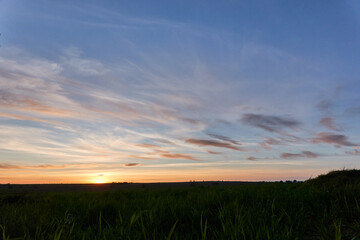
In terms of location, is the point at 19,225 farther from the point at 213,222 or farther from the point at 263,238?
the point at 263,238

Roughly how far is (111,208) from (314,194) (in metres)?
4.58

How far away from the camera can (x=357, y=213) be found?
183 inches

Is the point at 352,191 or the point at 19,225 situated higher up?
the point at 352,191

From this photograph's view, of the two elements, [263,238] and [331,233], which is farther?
[331,233]

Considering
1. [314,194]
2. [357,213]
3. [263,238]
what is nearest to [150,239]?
[263,238]

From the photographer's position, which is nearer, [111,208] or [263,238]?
[263,238]

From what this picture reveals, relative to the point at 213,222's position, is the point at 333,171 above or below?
above

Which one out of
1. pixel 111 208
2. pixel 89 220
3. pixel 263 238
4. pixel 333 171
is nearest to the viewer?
pixel 263 238

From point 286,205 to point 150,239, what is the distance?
9.69 ft

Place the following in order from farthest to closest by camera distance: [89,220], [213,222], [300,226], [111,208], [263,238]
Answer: [111,208], [89,220], [213,222], [300,226], [263,238]

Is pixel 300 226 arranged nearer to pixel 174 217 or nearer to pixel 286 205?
Answer: pixel 286 205

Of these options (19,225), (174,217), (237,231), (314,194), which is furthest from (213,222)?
(19,225)

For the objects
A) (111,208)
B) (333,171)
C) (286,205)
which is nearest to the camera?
(286,205)

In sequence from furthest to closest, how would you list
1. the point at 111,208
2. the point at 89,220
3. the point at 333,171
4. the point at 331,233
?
the point at 333,171, the point at 111,208, the point at 89,220, the point at 331,233
